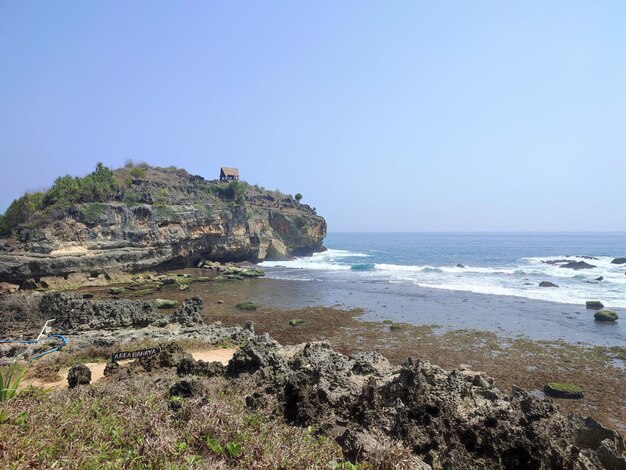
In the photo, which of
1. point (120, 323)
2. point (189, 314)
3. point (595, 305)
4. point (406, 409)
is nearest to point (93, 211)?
point (120, 323)

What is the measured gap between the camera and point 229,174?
68500 mm

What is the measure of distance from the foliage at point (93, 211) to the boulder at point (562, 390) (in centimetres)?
3625

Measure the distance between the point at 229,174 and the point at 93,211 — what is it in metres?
35.8

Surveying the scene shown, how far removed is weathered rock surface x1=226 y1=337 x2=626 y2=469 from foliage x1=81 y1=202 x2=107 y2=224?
30917 mm

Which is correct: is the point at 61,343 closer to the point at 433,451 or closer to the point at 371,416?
→ the point at 371,416

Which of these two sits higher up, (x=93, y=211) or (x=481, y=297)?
(x=93, y=211)

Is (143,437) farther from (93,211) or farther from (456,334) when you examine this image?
(93,211)

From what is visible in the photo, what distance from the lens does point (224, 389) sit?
7.86 metres

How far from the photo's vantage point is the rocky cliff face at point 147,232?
97.6ft

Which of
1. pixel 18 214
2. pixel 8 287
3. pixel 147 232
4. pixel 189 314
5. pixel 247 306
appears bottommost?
pixel 247 306

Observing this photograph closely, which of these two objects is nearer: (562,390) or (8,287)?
(562,390)

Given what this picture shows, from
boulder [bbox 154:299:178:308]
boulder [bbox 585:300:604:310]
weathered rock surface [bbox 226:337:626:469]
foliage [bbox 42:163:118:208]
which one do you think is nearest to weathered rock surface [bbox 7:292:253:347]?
boulder [bbox 154:299:178:308]

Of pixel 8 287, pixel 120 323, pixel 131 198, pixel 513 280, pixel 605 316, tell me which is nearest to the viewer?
pixel 120 323

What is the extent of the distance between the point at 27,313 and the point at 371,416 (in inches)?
667
